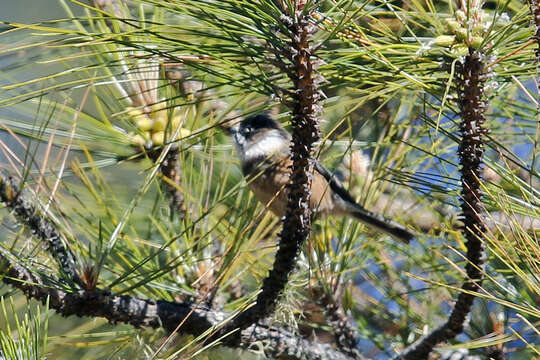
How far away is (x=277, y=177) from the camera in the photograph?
5.64ft

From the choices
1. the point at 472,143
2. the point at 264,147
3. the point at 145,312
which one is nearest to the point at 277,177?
the point at 264,147

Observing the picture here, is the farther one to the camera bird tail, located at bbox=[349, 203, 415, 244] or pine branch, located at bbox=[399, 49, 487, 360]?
bird tail, located at bbox=[349, 203, 415, 244]

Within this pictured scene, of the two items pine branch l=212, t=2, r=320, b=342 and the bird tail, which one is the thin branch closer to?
pine branch l=212, t=2, r=320, b=342

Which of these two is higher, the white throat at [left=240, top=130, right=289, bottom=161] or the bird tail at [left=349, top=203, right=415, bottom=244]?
the white throat at [left=240, top=130, right=289, bottom=161]

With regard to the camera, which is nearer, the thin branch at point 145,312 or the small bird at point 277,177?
the thin branch at point 145,312

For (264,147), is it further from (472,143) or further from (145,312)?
(472,143)

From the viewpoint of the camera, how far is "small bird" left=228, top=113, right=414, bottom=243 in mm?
1628

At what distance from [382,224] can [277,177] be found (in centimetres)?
30

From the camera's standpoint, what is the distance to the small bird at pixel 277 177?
5.34 feet

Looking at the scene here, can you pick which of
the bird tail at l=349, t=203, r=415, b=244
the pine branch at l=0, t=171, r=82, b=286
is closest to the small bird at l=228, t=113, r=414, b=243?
the bird tail at l=349, t=203, r=415, b=244

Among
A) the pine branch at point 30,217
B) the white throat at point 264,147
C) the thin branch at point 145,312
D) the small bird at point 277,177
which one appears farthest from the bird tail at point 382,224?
the pine branch at point 30,217

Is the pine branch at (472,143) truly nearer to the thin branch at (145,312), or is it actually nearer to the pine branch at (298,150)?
the pine branch at (298,150)

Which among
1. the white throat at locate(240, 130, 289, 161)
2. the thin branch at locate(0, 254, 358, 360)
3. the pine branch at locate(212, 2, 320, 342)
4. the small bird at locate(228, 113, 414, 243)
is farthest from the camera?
the white throat at locate(240, 130, 289, 161)

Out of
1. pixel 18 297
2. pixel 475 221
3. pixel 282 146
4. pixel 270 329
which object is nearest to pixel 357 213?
pixel 282 146
